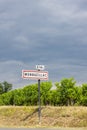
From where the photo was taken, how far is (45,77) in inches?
1064

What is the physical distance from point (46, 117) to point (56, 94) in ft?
49.7

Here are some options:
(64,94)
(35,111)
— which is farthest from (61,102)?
(35,111)

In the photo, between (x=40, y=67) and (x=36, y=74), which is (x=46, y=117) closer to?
(x=36, y=74)

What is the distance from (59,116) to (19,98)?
2251 centimetres

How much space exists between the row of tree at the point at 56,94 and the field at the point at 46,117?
1043cm

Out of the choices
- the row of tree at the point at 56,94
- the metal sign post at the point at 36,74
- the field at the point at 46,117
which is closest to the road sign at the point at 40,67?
the metal sign post at the point at 36,74

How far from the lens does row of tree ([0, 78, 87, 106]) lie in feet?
131

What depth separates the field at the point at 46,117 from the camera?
25031 millimetres

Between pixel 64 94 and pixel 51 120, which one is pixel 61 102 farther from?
pixel 51 120

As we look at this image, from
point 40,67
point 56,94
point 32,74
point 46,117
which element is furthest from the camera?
point 56,94

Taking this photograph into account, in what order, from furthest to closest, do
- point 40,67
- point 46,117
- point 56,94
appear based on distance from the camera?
point 56,94
point 46,117
point 40,67

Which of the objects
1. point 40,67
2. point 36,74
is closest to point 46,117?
point 36,74

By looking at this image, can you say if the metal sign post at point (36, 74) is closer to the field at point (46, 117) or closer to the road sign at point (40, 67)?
the road sign at point (40, 67)

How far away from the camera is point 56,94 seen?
42.1 m
